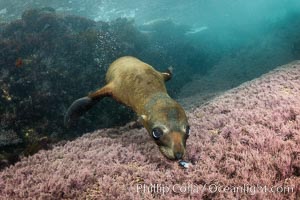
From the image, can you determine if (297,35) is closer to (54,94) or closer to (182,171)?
(54,94)

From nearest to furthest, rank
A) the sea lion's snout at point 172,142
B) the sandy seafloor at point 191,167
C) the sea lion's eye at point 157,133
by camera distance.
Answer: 1. the sea lion's snout at point 172,142
2. the sandy seafloor at point 191,167
3. the sea lion's eye at point 157,133

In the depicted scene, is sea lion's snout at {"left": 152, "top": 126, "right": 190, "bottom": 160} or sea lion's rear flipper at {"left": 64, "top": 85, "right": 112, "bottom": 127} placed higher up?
sea lion's snout at {"left": 152, "top": 126, "right": 190, "bottom": 160}

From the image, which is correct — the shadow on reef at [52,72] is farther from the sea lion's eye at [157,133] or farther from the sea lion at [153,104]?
the sea lion's eye at [157,133]

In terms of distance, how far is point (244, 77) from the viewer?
19.8 m

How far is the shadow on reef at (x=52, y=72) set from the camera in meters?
10.6

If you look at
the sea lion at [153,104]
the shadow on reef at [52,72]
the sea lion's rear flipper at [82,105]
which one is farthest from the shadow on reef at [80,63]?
the sea lion at [153,104]

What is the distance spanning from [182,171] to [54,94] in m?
8.45

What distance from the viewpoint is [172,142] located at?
166 inches

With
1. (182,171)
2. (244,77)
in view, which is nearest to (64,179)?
(182,171)

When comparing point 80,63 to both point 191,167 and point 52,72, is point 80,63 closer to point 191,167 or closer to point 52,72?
point 52,72

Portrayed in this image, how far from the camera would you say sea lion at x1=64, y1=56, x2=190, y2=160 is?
4.29 m

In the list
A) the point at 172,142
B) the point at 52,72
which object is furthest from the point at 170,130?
the point at 52,72

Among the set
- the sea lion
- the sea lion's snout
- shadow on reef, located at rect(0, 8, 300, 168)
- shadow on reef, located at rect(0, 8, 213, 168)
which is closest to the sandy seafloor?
the sea lion's snout

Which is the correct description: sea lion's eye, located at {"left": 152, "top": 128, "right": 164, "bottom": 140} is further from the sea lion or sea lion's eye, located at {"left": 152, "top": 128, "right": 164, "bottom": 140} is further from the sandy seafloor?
the sandy seafloor
